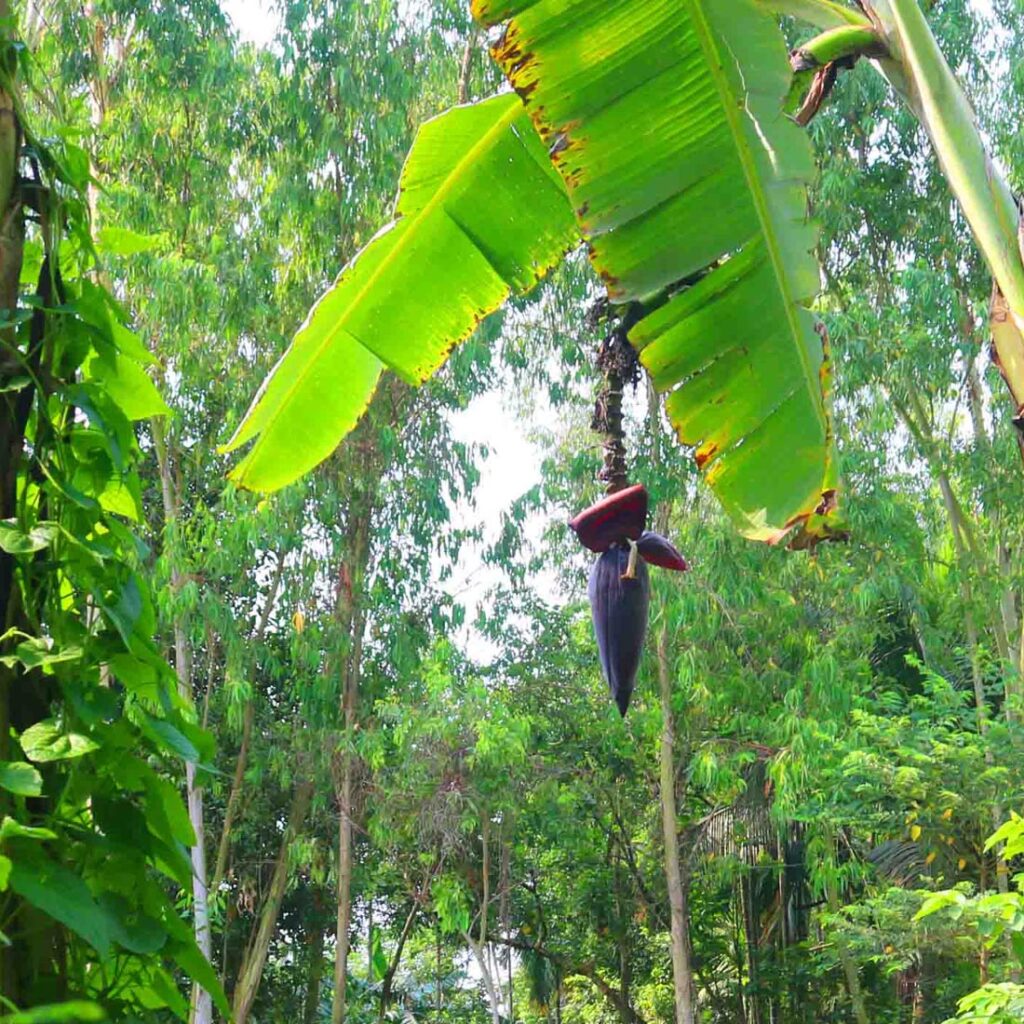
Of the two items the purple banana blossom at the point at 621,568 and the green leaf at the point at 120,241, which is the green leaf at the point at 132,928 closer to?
the green leaf at the point at 120,241

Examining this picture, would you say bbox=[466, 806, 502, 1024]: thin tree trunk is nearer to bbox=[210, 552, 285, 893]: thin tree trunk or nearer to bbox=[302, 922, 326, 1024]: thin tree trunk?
bbox=[210, 552, 285, 893]: thin tree trunk

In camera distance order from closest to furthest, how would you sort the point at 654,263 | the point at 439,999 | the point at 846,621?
the point at 654,263, the point at 846,621, the point at 439,999

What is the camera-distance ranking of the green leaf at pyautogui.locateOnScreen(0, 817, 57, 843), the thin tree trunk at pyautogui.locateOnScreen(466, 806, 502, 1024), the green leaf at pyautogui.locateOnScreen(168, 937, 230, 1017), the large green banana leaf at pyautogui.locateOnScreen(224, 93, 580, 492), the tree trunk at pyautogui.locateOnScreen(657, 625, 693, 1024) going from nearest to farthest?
the green leaf at pyautogui.locateOnScreen(0, 817, 57, 843) < the green leaf at pyautogui.locateOnScreen(168, 937, 230, 1017) < the large green banana leaf at pyautogui.locateOnScreen(224, 93, 580, 492) < the thin tree trunk at pyautogui.locateOnScreen(466, 806, 502, 1024) < the tree trunk at pyautogui.locateOnScreen(657, 625, 693, 1024)

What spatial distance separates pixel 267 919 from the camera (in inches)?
278

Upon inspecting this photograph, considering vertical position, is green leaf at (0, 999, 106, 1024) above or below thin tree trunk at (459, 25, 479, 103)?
below

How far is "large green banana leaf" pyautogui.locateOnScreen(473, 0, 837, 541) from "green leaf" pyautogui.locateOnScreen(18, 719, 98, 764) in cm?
75

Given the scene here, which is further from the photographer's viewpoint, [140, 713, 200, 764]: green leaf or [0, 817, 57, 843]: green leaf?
[140, 713, 200, 764]: green leaf

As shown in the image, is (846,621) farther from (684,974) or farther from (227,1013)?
(227,1013)

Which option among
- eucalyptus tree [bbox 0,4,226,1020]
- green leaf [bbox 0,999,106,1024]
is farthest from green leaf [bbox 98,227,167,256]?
green leaf [bbox 0,999,106,1024]

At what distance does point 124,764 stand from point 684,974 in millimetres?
6784

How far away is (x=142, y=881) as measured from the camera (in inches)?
25.0

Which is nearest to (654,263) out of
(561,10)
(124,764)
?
(561,10)

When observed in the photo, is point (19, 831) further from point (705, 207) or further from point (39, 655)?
point (705, 207)

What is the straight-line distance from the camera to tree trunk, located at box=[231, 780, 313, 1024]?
274 inches
